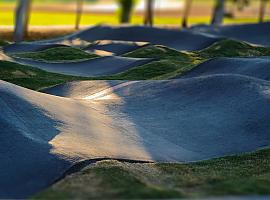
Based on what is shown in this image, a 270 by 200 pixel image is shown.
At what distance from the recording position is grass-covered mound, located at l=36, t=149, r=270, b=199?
29.5 feet

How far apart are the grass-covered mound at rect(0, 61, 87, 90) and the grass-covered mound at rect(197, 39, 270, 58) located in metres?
8.18

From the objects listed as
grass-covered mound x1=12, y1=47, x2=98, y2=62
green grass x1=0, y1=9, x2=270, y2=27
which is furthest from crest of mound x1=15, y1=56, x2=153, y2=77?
green grass x1=0, y1=9, x2=270, y2=27

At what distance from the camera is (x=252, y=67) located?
21.5m

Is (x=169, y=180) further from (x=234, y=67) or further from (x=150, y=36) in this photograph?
(x=150, y=36)

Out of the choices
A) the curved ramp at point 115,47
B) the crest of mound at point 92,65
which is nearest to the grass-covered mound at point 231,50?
the curved ramp at point 115,47

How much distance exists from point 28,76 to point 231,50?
10.7m

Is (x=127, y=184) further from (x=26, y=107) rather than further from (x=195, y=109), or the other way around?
(x=195, y=109)

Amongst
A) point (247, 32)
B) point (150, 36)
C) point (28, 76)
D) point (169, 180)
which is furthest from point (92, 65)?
point (169, 180)

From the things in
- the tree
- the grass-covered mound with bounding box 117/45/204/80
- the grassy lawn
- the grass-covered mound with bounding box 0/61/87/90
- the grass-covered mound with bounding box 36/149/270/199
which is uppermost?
the grass-covered mound with bounding box 36/149/270/199

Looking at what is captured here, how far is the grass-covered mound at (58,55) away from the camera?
89.9 feet

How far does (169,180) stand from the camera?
1095 cm

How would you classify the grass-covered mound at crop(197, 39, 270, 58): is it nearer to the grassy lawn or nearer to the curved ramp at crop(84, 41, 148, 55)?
the curved ramp at crop(84, 41, 148, 55)

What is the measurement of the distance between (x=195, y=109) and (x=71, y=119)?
3964 mm

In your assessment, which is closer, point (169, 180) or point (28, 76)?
point (169, 180)
